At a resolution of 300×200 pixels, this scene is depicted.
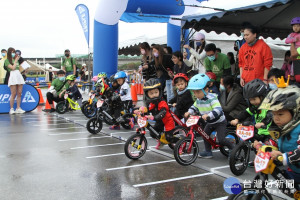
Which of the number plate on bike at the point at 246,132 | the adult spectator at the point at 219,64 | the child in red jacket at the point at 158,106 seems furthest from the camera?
the adult spectator at the point at 219,64

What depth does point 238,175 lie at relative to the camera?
15.8 ft

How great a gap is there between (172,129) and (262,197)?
3.44m

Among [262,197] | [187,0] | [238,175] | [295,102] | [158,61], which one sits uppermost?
[187,0]

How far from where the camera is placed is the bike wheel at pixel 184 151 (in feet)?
17.4

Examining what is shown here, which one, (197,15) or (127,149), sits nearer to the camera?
(127,149)

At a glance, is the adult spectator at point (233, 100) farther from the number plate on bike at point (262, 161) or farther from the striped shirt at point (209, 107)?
the number plate on bike at point (262, 161)

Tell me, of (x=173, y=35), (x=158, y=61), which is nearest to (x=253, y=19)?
(x=158, y=61)

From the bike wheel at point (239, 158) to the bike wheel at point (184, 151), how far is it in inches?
31.4

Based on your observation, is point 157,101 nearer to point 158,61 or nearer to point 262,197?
point 158,61

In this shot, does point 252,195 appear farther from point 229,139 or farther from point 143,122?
point 143,122

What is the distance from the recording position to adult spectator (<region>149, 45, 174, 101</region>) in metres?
8.75

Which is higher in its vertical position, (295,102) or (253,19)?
(253,19)

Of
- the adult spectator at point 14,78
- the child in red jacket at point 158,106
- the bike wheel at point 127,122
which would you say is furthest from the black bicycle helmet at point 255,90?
the adult spectator at point 14,78

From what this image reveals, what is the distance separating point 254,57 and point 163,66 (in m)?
3.08
